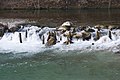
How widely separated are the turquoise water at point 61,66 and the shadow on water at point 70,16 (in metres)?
11.4

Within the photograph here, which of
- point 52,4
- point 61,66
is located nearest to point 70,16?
point 52,4

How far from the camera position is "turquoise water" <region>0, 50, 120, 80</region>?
18.4 m

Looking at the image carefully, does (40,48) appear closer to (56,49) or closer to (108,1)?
(56,49)

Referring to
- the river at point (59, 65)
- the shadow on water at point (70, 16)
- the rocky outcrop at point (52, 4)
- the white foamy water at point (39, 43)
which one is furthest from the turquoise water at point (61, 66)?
the rocky outcrop at point (52, 4)

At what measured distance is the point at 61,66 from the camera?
20.2 meters

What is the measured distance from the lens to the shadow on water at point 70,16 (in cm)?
3484

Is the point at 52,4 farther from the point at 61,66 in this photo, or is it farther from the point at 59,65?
the point at 61,66

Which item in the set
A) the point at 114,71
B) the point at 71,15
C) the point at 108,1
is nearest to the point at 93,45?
the point at 114,71

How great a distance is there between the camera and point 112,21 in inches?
1345

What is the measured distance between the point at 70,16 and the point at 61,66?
19439 mm

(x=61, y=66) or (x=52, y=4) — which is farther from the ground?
(x=52, y=4)

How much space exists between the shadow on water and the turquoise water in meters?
11.4

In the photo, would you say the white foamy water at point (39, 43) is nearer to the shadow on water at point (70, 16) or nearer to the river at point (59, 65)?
the river at point (59, 65)

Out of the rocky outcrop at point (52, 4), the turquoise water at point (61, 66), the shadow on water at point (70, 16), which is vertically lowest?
the turquoise water at point (61, 66)
